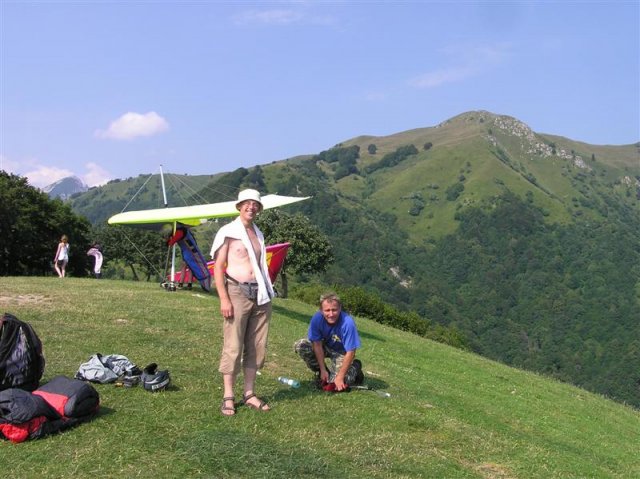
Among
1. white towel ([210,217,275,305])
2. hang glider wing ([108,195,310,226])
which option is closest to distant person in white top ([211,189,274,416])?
white towel ([210,217,275,305])

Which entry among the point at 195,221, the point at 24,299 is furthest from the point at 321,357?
the point at 195,221

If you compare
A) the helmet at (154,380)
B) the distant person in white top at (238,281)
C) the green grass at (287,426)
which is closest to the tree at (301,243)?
the green grass at (287,426)

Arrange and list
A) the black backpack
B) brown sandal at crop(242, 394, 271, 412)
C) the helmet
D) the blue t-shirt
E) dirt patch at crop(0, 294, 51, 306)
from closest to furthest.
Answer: the black backpack < brown sandal at crop(242, 394, 271, 412) < the helmet < the blue t-shirt < dirt patch at crop(0, 294, 51, 306)

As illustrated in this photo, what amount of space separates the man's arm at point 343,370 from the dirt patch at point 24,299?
1045 cm

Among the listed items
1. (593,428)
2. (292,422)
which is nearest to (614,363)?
(593,428)

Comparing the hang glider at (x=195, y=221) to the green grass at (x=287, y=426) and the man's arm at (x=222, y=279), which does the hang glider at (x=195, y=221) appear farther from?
the man's arm at (x=222, y=279)

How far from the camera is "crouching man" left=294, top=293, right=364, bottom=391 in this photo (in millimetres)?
9438

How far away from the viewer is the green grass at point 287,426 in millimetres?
6434

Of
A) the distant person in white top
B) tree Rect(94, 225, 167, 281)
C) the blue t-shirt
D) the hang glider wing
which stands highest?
the hang glider wing

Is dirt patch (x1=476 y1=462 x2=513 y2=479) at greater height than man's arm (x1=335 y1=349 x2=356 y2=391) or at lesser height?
lesser

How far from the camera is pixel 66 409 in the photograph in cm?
697

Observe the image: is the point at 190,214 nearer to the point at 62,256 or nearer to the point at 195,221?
the point at 195,221

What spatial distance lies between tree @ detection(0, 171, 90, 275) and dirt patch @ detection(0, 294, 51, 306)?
1468 inches

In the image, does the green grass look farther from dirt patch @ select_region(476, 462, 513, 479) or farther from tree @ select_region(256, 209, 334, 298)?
tree @ select_region(256, 209, 334, 298)
